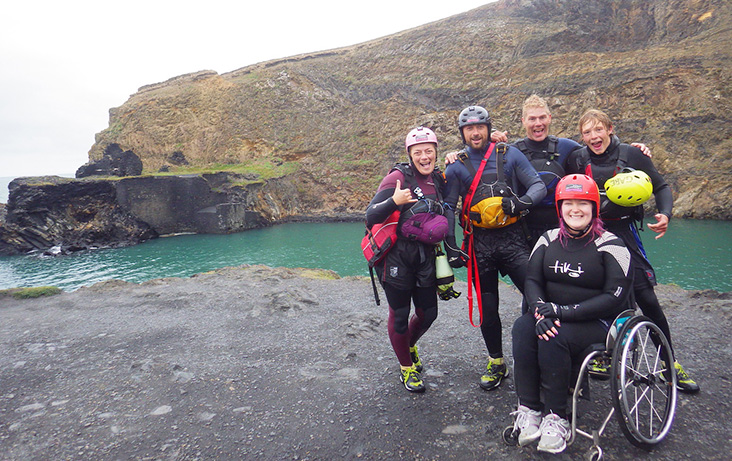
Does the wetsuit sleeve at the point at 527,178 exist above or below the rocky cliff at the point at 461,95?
below

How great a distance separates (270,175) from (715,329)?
148 feet

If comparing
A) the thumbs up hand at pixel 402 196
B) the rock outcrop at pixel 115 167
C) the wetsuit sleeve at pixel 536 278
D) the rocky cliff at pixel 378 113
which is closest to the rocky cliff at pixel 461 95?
the rocky cliff at pixel 378 113

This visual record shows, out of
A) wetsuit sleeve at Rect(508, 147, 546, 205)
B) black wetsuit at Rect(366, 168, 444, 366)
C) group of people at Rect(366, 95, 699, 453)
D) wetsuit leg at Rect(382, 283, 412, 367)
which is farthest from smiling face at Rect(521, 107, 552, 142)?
wetsuit leg at Rect(382, 283, 412, 367)

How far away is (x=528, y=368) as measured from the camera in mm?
2900

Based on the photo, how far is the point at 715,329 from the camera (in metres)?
5.47

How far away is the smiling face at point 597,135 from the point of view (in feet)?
12.0

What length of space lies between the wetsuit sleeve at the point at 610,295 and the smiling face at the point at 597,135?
51.3 inches

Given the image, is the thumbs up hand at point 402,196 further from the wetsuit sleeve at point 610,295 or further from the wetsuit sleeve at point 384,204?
the wetsuit sleeve at point 610,295

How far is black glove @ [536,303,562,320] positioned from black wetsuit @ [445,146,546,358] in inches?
29.2

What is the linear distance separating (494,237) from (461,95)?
164 ft

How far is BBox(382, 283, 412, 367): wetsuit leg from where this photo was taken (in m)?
3.75

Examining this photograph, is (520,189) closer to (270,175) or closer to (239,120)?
(270,175)

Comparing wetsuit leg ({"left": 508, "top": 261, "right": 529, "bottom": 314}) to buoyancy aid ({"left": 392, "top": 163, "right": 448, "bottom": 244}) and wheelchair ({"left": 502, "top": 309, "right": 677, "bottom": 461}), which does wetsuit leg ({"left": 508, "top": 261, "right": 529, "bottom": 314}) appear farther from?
wheelchair ({"left": 502, "top": 309, "right": 677, "bottom": 461})

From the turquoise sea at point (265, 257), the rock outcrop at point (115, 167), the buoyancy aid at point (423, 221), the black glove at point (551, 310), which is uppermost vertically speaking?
the rock outcrop at point (115, 167)
